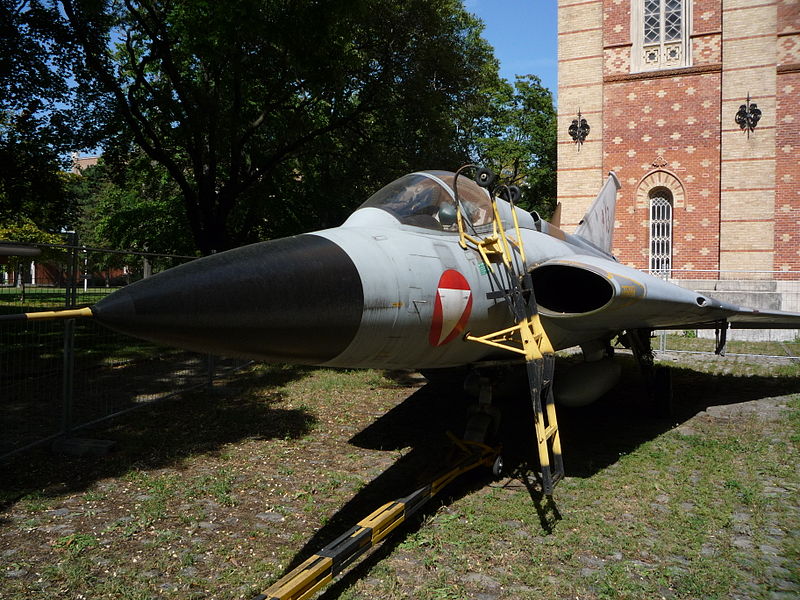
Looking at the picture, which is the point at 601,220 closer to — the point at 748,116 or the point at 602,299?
the point at 602,299

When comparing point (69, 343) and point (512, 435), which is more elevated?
point (69, 343)

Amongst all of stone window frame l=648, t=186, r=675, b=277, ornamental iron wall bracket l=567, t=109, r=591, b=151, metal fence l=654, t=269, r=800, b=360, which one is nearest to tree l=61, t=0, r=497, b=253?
ornamental iron wall bracket l=567, t=109, r=591, b=151

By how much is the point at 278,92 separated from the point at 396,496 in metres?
11.5

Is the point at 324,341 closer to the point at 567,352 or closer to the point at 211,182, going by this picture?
the point at 567,352

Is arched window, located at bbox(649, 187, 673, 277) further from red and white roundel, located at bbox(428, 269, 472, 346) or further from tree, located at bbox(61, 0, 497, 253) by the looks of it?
red and white roundel, located at bbox(428, 269, 472, 346)

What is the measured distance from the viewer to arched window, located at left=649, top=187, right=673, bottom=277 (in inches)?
637

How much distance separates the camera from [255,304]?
2.51 metres

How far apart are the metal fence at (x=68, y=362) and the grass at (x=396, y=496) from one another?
2.27 feet

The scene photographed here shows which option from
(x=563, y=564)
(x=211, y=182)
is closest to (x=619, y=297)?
(x=563, y=564)

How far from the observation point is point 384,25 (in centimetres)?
1523

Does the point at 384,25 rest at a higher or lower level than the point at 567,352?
higher

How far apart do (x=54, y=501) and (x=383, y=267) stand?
132 inches

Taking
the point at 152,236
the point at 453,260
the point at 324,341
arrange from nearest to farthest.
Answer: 1. the point at 324,341
2. the point at 453,260
3. the point at 152,236

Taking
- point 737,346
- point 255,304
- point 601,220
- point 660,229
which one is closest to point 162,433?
point 255,304
